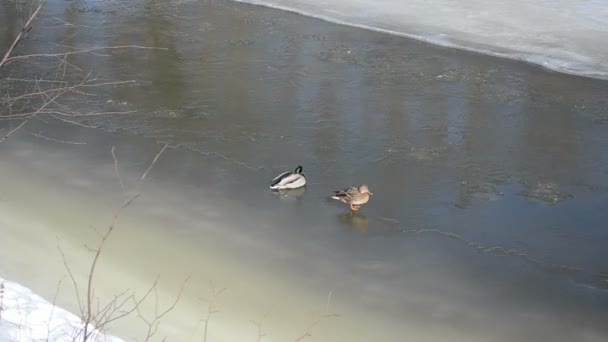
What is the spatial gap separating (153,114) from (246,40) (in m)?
2.54

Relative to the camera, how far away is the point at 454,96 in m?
8.39

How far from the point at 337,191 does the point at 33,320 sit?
8.11 ft

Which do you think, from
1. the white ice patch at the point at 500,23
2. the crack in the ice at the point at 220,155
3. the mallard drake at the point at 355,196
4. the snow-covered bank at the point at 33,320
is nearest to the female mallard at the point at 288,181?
the mallard drake at the point at 355,196

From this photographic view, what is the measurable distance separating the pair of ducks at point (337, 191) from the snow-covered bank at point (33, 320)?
77.0 inches

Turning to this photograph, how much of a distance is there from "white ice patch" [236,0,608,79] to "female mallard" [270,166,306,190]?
408cm

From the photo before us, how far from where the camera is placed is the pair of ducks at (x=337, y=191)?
606 cm

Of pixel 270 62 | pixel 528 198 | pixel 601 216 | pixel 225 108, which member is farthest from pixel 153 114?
pixel 601 216

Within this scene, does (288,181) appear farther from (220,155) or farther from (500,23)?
(500,23)

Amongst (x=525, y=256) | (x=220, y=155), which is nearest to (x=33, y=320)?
(x=220, y=155)

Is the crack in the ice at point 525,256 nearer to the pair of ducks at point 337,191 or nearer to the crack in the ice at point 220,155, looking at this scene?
the pair of ducks at point 337,191

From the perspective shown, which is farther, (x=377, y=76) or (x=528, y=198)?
(x=377, y=76)

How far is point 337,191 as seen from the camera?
6.41 meters

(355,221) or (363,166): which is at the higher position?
(363,166)

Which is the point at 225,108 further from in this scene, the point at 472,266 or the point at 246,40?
the point at 472,266
